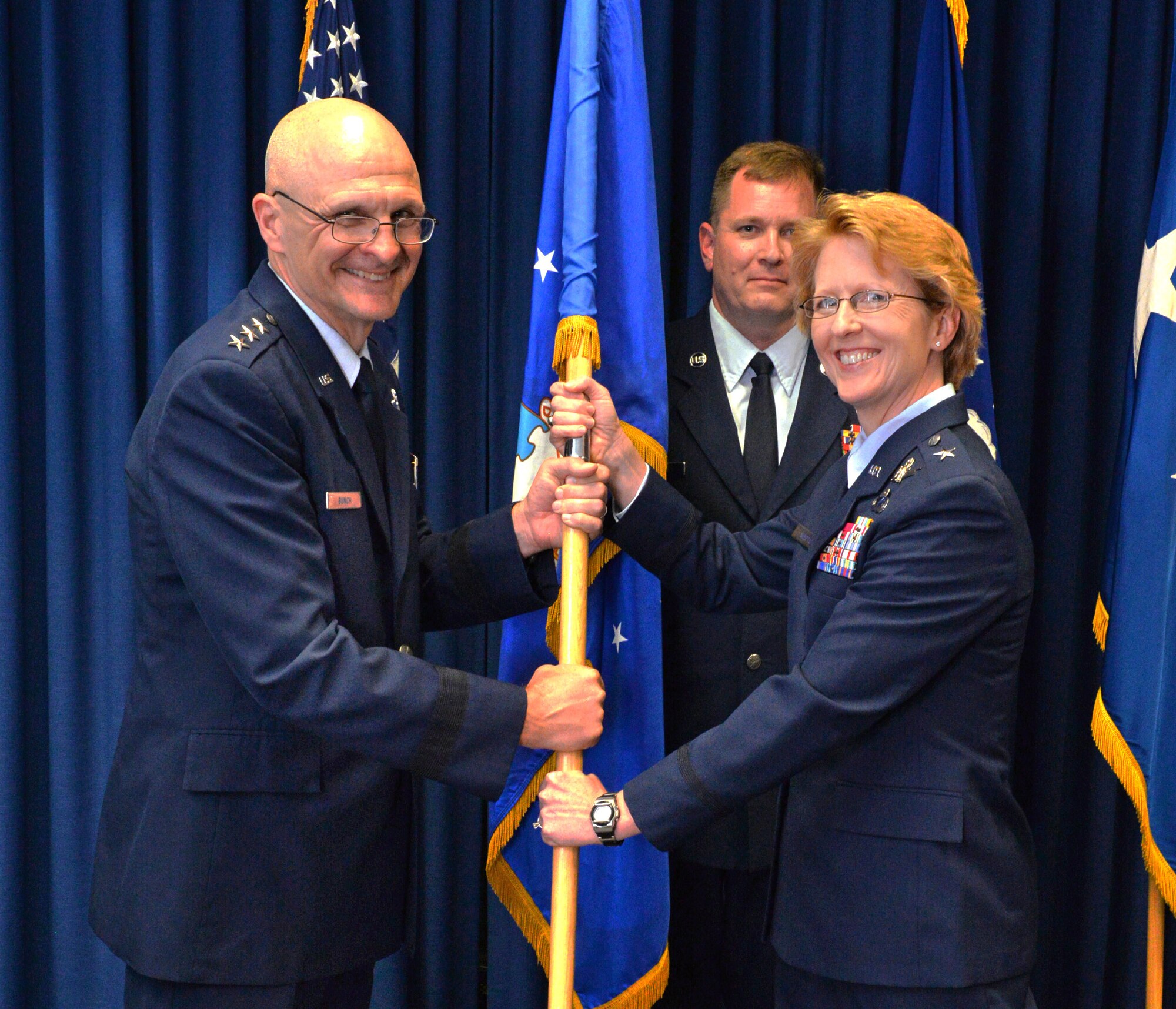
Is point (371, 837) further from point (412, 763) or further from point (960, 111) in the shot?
point (960, 111)

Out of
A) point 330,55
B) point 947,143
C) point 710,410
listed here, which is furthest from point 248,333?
point 947,143

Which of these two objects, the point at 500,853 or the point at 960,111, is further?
the point at 960,111

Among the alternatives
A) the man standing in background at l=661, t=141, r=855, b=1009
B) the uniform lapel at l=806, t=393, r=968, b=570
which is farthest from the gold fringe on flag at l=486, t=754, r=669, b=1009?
the uniform lapel at l=806, t=393, r=968, b=570

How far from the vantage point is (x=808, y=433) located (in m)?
2.74

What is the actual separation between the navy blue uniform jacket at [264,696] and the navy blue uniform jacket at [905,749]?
449 mm

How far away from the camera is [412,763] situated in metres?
1.99

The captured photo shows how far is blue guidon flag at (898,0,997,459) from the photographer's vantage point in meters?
2.96

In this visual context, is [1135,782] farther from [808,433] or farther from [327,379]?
[327,379]

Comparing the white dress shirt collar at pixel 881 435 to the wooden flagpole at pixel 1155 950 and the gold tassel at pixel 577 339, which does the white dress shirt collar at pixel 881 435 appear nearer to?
the gold tassel at pixel 577 339

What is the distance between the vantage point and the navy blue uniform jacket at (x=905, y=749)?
1.85 meters

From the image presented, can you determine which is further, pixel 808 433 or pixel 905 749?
pixel 808 433

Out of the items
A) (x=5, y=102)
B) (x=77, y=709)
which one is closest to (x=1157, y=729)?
(x=77, y=709)

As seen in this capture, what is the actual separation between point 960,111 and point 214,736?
233 centimetres

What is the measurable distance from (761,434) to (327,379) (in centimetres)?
115
